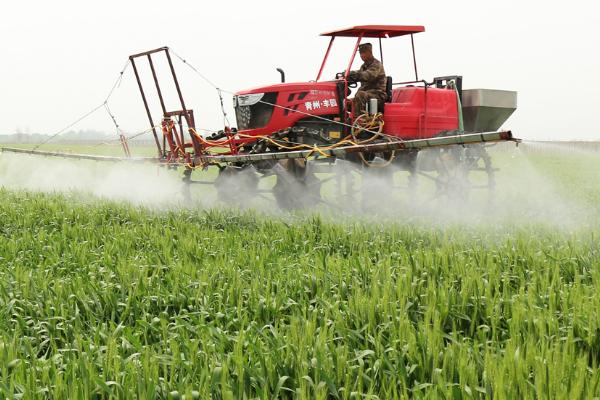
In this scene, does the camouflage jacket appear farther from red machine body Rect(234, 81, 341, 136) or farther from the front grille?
the front grille

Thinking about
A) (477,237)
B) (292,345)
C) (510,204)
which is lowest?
(510,204)

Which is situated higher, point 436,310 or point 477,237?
point 436,310

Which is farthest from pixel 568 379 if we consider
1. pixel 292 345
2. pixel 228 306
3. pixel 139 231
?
pixel 139 231

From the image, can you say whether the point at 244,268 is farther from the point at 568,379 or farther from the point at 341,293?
the point at 568,379

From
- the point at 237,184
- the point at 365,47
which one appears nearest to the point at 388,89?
the point at 365,47

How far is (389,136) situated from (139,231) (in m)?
4.88

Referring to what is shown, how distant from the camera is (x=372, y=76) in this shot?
1152 cm

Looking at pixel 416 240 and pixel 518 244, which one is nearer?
pixel 518 244

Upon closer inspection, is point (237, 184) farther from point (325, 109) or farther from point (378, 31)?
point (378, 31)

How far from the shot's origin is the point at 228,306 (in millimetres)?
4758

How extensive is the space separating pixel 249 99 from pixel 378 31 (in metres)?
2.59

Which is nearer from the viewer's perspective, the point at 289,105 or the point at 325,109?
the point at 289,105

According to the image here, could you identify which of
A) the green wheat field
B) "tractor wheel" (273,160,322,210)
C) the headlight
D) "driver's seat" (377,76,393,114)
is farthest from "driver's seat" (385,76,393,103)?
the green wheat field

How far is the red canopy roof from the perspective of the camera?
36.7 feet
